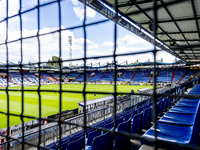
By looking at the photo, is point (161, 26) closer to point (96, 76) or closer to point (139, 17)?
point (139, 17)

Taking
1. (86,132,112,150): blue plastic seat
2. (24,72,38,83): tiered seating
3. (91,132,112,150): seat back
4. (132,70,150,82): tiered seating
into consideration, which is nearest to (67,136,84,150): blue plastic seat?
(86,132,112,150): blue plastic seat

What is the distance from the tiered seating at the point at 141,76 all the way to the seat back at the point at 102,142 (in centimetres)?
2860

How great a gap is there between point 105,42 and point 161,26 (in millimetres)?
4058

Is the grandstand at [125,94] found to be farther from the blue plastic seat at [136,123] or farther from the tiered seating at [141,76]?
the tiered seating at [141,76]

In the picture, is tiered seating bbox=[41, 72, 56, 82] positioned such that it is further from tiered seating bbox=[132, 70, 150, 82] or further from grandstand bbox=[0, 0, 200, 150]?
grandstand bbox=[0, 0, 200, 150]

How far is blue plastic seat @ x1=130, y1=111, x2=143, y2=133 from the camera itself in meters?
2.78

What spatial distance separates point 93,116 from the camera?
232 inches

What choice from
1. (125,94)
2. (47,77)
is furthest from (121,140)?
(47,77)

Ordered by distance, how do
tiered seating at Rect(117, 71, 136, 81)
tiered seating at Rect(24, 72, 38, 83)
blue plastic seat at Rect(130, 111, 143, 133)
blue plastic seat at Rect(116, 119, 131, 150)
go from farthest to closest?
tiered seating at Rect(117, 71, 136, 81) < tiered seating at Rect(24, 72, 38, 83) < blue plastic seat at Rect(130, 111, 143, 133) < blue plastic seat at Rect(116, 119, 131, 150)

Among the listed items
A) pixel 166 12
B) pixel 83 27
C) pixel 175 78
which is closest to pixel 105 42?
pixel 83 27

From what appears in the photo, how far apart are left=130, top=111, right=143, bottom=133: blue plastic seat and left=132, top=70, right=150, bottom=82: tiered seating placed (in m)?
27.6

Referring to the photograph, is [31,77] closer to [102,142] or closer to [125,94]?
[102,142]

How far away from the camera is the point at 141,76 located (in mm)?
30562

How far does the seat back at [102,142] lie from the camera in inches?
80.2
